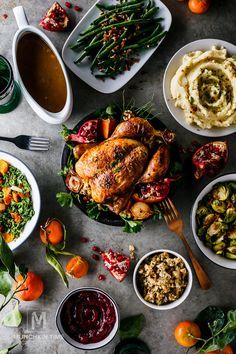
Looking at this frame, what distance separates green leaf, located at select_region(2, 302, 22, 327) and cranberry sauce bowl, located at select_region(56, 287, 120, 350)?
1.07ft

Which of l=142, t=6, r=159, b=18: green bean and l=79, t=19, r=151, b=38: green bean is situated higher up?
l=142, t=6, r=159, b=18: green bean

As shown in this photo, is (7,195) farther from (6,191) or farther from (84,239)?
(84,239)

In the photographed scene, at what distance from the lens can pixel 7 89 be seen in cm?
317

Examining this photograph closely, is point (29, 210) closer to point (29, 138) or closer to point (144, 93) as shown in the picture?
point (29, 138)

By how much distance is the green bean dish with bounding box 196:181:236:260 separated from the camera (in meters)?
3.23

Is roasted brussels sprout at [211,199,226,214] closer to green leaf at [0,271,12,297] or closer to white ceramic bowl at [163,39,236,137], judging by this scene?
white ceramic bowl at [163,39,236,137]

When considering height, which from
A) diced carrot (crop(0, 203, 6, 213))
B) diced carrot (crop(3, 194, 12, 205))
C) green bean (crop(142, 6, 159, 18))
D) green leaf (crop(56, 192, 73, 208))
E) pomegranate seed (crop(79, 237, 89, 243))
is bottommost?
pomegranate seed (crop(79, 237, 89, 243))

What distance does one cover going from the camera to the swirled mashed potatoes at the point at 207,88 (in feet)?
10.5

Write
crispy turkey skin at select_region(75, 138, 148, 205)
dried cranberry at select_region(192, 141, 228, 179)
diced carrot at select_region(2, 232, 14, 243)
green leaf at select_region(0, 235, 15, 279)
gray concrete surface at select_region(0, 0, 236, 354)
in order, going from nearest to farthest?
1. green leaf at select_region(0, 235, 15, 279)
2. crispy turkey skin at select_region(75, 138, 148, 205)
3. dried cranberry at select_region(192, 141, 228, 179)
4. diced carrot at select_region(2, 232, 14, 243)
5. gray concrete surface at select_region(0, 0, 236, 354)

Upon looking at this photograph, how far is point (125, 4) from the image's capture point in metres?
3.29

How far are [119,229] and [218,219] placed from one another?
0.71 meters

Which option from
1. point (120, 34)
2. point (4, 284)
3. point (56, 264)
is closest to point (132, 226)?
point (56, 264)

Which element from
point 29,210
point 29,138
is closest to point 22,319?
point 29,210

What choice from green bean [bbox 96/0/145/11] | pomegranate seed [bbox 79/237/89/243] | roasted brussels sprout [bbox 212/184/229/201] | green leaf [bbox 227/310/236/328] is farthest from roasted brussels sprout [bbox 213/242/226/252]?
green bean [bbox 96/0/145/11]
